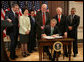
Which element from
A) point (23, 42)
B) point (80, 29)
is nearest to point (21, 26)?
point (23, 42)

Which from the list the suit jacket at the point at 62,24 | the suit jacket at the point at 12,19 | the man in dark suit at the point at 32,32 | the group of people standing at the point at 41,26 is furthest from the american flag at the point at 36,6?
the suit jacket at the point at 12,19

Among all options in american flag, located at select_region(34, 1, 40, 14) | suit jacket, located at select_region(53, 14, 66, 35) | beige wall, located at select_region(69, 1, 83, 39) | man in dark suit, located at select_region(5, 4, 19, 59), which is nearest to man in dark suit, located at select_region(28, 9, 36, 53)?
american flag, located at select_region(34, 1, 40, 14)

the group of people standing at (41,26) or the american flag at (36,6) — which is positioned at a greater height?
the american flag at (36,6)

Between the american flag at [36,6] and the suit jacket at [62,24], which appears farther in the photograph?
the american flag at [36,6]

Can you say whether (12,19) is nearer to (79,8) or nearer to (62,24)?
(62,24)

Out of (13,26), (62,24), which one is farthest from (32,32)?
(62,24)

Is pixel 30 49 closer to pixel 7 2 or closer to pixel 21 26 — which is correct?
pixel 21 26

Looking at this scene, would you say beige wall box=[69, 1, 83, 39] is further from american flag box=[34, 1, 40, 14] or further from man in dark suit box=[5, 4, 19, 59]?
man in dark suit box=[5, 4, 19, 59]

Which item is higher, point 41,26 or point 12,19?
point 12,19

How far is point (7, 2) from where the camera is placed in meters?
4.83

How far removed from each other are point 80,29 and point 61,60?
3.10m

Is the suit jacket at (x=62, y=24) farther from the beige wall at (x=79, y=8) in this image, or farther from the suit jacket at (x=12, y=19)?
the beige wall at (x=79, y=8)

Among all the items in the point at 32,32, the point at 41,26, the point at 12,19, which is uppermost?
the point at 12,19

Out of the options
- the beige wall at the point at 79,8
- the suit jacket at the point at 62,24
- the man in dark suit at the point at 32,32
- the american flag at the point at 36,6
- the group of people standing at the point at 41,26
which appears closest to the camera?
the group of people standing at the point at 41,26
